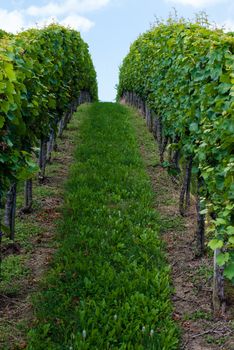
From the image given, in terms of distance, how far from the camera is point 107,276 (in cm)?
721

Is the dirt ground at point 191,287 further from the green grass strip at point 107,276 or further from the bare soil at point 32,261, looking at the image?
the bare soil at point 32,261

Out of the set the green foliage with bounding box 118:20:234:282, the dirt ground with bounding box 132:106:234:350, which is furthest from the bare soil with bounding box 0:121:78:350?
the green foliage with bounding box 118:20:234:282

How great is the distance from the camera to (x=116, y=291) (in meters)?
6.79

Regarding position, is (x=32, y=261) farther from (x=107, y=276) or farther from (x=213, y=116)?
(x=213, y=116)

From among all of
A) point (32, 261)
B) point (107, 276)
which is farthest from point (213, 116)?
point (32, 261)

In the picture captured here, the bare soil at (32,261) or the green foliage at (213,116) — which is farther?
the bare soil at (32,261)

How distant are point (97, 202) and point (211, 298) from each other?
4.25 meters

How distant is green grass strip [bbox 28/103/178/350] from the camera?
587 cm

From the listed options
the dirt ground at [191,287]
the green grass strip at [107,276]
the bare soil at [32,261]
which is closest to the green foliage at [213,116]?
the dirt ground at [191,287]

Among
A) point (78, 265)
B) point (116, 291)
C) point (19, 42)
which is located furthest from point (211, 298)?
point (19, 42)

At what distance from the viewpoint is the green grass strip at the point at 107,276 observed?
19.2ft

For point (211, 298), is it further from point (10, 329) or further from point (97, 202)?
point (97, 202)

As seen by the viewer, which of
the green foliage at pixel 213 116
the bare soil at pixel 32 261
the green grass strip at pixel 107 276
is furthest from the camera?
the bare soil at pixel 32 261

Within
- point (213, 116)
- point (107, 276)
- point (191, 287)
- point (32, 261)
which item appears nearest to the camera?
point (213, 116)
